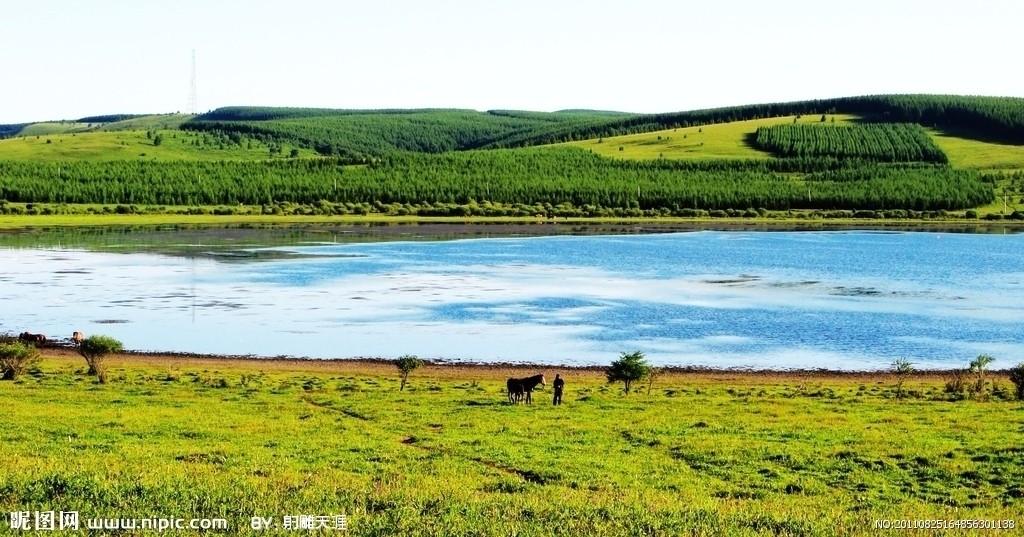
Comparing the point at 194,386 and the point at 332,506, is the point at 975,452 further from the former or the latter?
the point at 194,386

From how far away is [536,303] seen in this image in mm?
74000

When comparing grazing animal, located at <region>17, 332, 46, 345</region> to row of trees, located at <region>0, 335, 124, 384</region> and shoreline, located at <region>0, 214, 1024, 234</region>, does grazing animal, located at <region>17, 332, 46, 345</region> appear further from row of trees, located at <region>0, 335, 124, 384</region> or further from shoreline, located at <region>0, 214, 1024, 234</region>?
shoreline, located at <region>0, 214, 1024, 234</region>

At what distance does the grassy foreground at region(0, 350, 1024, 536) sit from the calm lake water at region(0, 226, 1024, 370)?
1518 centimetres

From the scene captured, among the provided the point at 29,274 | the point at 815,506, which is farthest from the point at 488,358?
the point at 29,274

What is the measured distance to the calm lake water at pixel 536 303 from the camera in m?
56.0

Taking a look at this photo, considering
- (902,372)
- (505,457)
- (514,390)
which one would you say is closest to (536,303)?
(902,372)

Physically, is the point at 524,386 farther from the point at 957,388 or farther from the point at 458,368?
the point at 957,388

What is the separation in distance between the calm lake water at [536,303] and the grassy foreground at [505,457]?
1518 centimetres

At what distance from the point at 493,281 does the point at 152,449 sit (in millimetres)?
64212

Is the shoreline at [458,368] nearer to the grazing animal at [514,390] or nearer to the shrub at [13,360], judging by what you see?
the shrub at [13,360]

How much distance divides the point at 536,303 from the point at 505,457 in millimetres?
49993

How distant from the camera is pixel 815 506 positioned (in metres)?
19.5

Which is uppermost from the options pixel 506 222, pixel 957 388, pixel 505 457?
pixel 505 457

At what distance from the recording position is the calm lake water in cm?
5603
